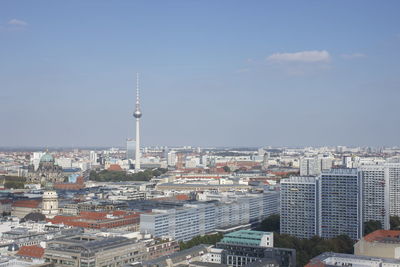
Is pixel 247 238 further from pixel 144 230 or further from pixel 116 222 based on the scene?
pixel 116 222

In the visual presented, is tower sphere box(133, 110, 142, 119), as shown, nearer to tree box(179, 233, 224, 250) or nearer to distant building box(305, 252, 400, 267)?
tree box(179, 233, 224, 250)

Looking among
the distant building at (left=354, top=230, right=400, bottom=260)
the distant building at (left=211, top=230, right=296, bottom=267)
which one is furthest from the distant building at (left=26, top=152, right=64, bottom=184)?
the distant building at (left=354, top=230, right=400, bottom=260)

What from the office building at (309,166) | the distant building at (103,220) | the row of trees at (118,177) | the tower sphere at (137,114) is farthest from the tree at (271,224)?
the tower sphere at (137,114)

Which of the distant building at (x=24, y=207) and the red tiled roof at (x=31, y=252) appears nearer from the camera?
the red tiled roof at (x=31, y=252)

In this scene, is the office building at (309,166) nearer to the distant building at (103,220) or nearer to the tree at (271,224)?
the tree at (271,224)

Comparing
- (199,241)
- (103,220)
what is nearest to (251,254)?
(199,241)

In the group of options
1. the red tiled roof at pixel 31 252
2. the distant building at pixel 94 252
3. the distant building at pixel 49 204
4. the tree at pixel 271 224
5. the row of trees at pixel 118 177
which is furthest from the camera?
the row of trees at pixel 118 177

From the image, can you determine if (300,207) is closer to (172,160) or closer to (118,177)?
(118,177)
